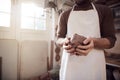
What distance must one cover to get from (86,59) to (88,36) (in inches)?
5.7

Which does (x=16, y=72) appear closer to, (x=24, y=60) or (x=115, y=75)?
(x=24, y=60)

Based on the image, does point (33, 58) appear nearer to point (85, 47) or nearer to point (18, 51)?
point (18, 51)

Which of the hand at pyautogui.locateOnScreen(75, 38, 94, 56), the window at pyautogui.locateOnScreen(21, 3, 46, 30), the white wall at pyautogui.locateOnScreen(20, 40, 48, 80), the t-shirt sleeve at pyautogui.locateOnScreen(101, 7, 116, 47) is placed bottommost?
the white wall at pyautogui.locateOnScreen(20, 40, 48, 80)

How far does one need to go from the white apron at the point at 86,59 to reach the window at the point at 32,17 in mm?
2097

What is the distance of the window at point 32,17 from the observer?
288 cm

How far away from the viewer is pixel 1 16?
2.64m

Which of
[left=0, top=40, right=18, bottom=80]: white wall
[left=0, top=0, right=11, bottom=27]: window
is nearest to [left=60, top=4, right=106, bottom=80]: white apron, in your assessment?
[left=0, top=40, right=18, bottom=80]: white wall

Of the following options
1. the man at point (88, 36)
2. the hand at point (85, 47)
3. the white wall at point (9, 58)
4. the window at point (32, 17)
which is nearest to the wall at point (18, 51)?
the white wall at point (9, 58)

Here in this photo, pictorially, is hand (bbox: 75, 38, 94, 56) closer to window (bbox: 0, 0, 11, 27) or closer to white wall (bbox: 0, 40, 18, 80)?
white wall (bbox: 0, 40, 18, 80)

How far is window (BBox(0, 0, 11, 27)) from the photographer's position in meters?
2.64

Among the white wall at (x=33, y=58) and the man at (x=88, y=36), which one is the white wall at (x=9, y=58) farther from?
the man at (x=88, y=36)

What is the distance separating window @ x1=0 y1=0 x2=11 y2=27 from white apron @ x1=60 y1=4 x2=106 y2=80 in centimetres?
203

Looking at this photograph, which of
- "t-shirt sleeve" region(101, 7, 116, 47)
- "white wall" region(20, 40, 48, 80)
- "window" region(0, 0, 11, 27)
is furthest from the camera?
"white wall" region(20, 40, 48, 80)

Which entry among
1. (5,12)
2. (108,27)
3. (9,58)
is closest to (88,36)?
(108,27)
